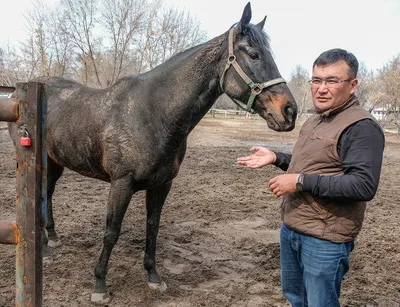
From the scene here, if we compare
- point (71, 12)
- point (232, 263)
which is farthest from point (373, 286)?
point (71, 12)

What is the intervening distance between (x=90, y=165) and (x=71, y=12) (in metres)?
18.2

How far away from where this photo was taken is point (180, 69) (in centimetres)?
264

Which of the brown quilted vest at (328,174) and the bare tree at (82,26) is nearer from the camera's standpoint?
the brown quilted vest at (328,174)

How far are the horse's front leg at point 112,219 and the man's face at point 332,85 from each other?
63.6 inches

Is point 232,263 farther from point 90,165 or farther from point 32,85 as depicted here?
point 32,85

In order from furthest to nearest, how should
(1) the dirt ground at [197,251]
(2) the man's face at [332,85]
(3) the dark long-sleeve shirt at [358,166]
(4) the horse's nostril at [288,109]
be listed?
1. (1) the dirt ground at [197,251]
2. (4) the horse's nostril at [288,109]
3. (2) the man's face at [332,85]
4. (3) the dark long-sleeve shirt at [358,166]

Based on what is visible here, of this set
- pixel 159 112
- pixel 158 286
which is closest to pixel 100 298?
pixel 158 286

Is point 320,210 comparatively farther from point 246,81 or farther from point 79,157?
point 79,157

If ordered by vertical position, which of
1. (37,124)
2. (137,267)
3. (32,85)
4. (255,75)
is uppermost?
(255,75)

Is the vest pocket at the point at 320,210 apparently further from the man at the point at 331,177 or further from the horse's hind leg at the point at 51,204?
the horse's hind leg at the point at 51,204

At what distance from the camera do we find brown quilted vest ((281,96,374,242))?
1.59 metres

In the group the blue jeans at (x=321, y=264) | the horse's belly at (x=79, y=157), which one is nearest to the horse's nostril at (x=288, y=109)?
the blue jeans at (x=321, y=264)

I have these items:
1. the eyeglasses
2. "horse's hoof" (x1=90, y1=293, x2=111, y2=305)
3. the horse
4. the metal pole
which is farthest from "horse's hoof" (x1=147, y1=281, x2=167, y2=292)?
the eyeglasses

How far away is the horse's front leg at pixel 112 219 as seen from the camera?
8.70ft
